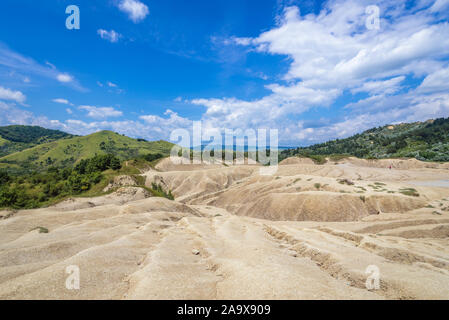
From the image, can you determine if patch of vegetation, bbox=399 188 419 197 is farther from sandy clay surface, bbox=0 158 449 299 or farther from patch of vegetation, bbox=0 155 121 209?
patch of vegetation, bbox=0 155 121 209

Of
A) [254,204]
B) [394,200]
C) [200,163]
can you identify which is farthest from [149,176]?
[394,200]

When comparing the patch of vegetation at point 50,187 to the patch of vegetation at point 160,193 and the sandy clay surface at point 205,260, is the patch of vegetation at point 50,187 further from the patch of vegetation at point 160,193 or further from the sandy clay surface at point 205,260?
the sandy clay surface at point 205,260

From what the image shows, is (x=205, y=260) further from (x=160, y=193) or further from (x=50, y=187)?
(x=50, y=187)

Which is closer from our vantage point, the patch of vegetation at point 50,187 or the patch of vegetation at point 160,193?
the patch of vegetation at point 50,187

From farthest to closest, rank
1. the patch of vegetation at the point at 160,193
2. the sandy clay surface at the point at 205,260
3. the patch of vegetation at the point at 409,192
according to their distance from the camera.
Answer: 1. the patch of vegetation at the point at 160,193
2. the patch of vegetation at the point at 409,192
3. the sandy clay surface at the point at 205,260

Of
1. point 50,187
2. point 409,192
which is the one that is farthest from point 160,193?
point 409,192

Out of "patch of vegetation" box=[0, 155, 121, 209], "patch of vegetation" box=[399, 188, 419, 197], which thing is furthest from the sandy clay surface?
"patch of vegetation" box=[0, 155, 121, 209]

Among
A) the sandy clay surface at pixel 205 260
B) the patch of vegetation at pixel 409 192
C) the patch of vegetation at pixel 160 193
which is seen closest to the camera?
the sandy clay surface at pixel 205 260

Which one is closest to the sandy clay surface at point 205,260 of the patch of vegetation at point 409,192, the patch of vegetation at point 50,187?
the patch of vegetation at point 409,192

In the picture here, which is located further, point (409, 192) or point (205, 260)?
point (409, 192)

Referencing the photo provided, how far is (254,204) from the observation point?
178ft

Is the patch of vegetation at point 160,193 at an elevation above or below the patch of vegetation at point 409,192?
below
